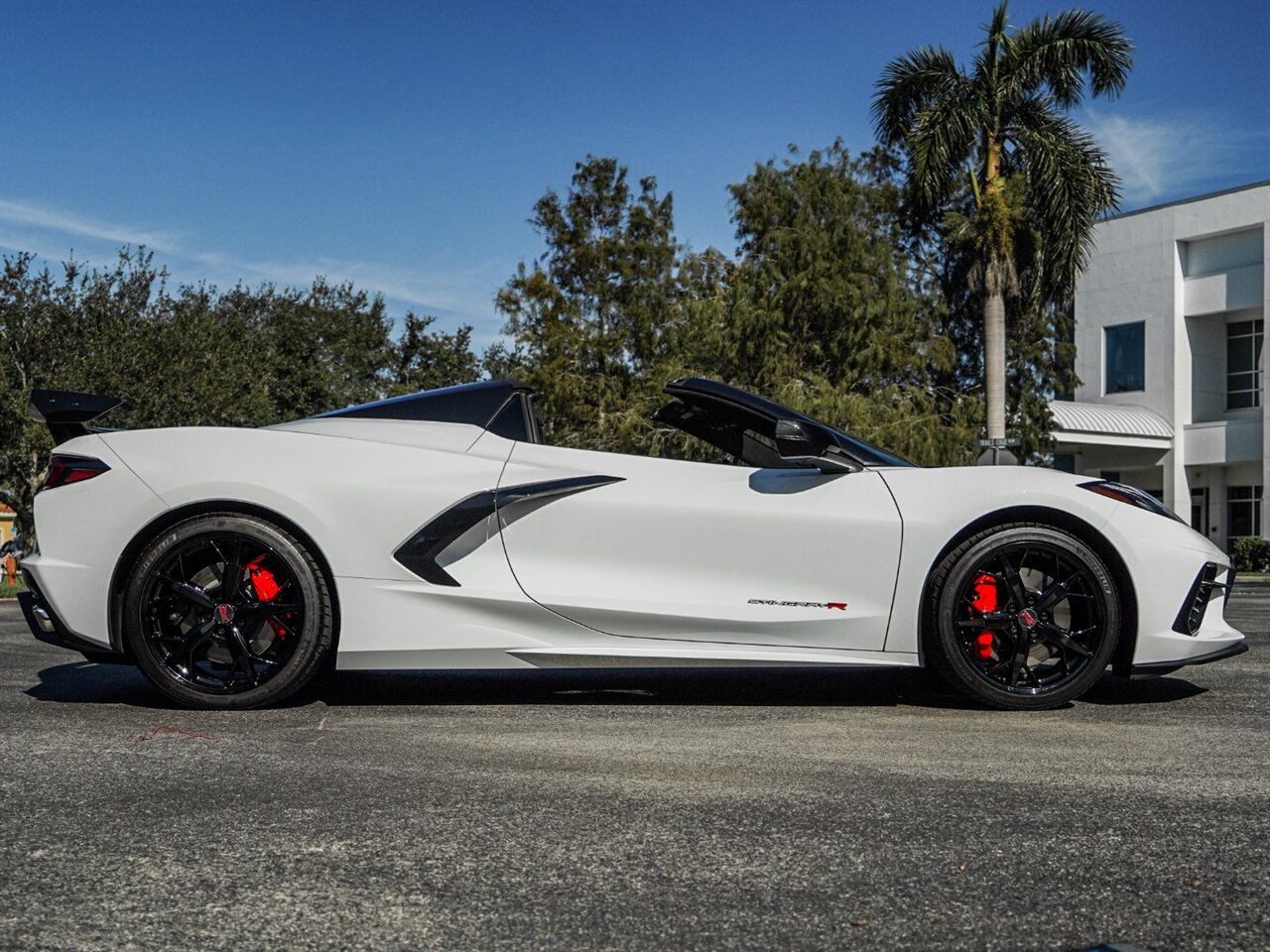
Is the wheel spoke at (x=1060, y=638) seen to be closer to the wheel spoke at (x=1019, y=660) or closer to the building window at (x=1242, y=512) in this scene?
the wheel spoke at (x=1019, y=660)

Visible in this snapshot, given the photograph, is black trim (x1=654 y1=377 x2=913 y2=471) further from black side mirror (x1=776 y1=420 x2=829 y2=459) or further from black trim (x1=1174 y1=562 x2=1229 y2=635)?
black trim (x1=1174 y1=562 x2=1229 y2=635)

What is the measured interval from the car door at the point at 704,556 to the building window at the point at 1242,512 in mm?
35929

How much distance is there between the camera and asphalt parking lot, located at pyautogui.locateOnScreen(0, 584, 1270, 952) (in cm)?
213

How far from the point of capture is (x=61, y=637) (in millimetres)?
4570

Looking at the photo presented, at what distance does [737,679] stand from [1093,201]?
845 inches

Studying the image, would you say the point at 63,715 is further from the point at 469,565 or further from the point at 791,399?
the point at 791,399

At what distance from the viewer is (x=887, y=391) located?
24641mm

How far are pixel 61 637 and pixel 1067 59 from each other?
2404 cm

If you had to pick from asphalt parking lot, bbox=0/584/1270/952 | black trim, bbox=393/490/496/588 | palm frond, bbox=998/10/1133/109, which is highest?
palm frond, bbox=998/10/1133/109

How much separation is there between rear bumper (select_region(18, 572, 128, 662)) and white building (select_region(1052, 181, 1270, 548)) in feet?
112

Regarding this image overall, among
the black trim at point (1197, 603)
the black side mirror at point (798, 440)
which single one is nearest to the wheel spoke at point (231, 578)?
the black side mirror at point (798, 440)

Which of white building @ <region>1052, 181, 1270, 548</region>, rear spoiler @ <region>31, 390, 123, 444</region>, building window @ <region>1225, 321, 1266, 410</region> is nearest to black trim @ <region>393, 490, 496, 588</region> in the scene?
rear spoiler @ <region>31, 390, 123, 444</region>

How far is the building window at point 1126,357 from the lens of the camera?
39188 millimetres

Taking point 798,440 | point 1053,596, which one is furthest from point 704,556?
point 1053,596
